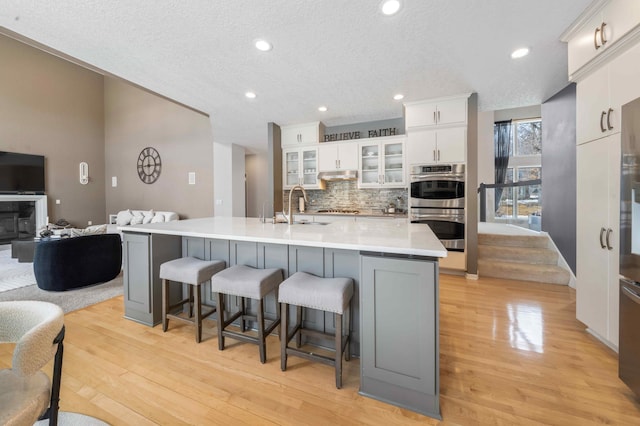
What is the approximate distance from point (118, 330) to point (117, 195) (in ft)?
22.7

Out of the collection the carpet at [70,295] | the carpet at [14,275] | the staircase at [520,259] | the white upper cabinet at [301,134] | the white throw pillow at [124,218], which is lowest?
the carpet at [70,295]

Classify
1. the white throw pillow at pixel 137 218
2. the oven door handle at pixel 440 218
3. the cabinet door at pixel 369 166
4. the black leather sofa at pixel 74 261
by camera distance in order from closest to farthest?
the black leather sofa at pixel 74 261 → the oven door handle at pixel 440 218 → the cabinet door at pixel 369 166 → the white throw pillow at pixel 137 218

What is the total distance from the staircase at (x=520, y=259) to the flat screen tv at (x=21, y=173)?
9606 millimetres

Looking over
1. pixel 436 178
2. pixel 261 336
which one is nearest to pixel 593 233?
pixel 436 178

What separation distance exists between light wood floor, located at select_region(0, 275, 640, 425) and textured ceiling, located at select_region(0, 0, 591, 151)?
2.57 meters

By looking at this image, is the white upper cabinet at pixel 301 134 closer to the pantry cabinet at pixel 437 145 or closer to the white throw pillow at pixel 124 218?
the pantry cabinet at pixel 437 145

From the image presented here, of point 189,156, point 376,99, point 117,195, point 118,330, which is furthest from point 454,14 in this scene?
point 117,195

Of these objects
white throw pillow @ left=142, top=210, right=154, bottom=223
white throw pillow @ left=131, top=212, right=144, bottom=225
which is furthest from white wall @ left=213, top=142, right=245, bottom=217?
white throw pillow @ left=131, top=212, right=144, bottom=225

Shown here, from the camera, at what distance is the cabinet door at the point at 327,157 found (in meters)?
4.62

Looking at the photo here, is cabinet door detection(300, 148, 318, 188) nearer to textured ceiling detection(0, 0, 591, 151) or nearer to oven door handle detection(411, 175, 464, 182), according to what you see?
textured ceiling detection(0, 0, 591, 151)

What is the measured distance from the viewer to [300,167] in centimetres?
483

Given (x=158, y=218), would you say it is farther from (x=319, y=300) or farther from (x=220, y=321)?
(x=319, y=300)

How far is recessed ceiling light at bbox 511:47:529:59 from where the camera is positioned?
7.95ft

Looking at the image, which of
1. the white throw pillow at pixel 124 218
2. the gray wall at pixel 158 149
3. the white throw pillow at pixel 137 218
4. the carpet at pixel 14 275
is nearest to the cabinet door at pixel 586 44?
the gray wall at pixel 158 149
